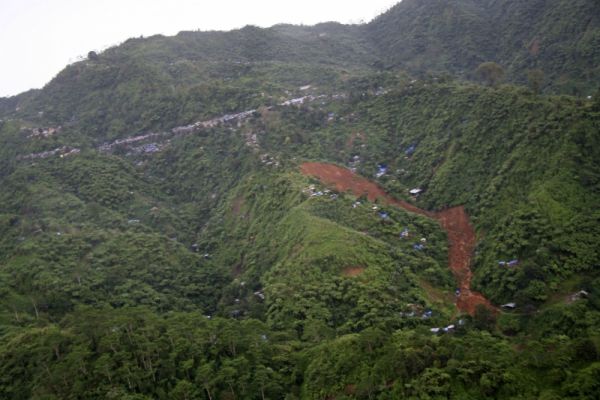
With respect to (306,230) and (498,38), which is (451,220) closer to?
(306,230)

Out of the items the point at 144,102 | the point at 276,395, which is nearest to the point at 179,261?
the point at 276,395

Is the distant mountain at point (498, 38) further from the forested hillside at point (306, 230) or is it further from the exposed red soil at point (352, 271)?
the exposed red soil at point (352, 271)

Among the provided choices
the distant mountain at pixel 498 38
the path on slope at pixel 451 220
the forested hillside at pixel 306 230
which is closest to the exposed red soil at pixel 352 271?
the forested hillside at pixel 306 230

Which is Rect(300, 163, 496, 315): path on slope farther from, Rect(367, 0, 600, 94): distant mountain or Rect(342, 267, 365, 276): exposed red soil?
Rect(367, 0, 600, 94): distant mountain

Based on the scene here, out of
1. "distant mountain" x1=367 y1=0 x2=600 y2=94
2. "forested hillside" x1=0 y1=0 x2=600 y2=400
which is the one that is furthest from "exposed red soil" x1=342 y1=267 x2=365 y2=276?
"distant mountain" x1=367 y1=0 x2=600 y2=94

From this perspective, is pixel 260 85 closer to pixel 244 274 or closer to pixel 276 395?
pixel 244 274
